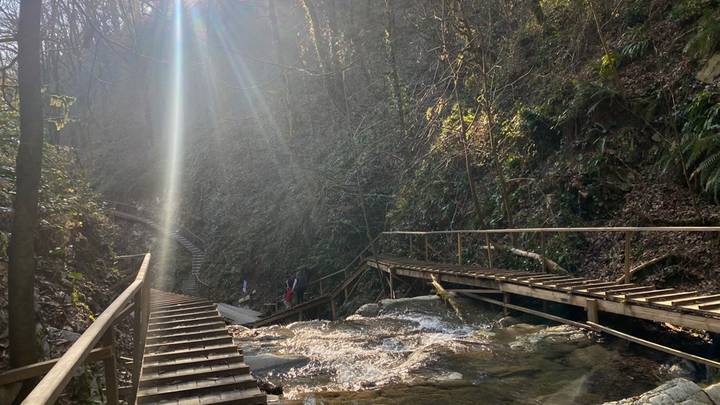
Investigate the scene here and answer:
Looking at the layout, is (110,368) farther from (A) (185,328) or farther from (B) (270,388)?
(A) (185,328)

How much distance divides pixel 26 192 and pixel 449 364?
18.2 ft

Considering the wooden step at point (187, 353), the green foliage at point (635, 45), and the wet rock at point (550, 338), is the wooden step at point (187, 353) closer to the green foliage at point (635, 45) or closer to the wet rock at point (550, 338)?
the wet rock at point (550, 338)

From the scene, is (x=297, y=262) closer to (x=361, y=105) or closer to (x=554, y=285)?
(x=361, y=105)

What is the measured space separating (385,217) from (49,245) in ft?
40.8

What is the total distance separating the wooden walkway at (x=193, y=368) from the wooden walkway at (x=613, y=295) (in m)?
4.98

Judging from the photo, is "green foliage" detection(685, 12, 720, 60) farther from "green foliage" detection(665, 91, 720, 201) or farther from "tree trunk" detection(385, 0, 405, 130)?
"tree trunk" detection(385, 0, 405, 130)

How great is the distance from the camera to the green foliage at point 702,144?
8258 millimetres

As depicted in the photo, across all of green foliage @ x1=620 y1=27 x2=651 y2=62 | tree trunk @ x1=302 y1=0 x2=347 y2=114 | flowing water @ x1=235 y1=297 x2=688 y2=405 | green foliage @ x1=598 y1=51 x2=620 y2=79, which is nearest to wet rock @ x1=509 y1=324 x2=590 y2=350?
flowing water @ x1=235 y1=297 x2=688 y2=405

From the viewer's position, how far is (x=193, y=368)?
4664 mm

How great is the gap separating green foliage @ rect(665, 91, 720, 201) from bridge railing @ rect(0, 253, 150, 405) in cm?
866

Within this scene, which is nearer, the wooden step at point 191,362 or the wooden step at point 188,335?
the wooden step at point 191,362

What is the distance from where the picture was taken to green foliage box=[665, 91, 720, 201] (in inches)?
325

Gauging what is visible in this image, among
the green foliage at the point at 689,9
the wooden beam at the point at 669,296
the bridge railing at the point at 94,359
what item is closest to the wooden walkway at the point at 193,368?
the bridge railing at the point at 94,359

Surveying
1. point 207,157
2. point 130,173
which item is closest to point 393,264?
point 207,157
